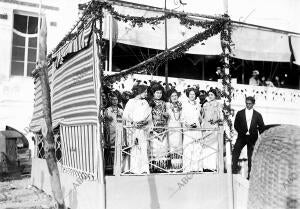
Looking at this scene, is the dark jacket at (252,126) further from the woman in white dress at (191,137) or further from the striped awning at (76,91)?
the striped awning at (76,91)

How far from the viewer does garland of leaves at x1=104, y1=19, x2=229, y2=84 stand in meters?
6.43

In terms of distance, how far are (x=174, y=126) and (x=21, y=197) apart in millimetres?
3813

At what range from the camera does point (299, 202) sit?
43.3 inches

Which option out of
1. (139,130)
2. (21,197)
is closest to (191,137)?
(139,130)

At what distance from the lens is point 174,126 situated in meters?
6.86

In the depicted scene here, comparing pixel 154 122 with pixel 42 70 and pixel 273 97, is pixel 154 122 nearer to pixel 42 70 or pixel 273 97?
pixel 42 70

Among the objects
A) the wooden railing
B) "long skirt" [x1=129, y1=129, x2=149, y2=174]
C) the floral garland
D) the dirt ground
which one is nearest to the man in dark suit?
the wooden railing

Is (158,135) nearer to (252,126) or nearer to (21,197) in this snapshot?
(252,126)

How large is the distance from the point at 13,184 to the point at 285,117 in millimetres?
8783

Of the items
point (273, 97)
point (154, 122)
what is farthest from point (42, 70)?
point (273, 97)

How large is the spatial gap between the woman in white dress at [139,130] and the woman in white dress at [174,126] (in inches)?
23.0

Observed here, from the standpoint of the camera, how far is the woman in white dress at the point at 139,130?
5.93 metres

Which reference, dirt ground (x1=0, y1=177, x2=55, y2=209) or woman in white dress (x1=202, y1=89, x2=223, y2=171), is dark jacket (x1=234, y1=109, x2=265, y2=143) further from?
dirt ground (x1=0, y1=177, x2=55, y2=209)

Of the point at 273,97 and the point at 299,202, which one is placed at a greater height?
the point at 273,97
